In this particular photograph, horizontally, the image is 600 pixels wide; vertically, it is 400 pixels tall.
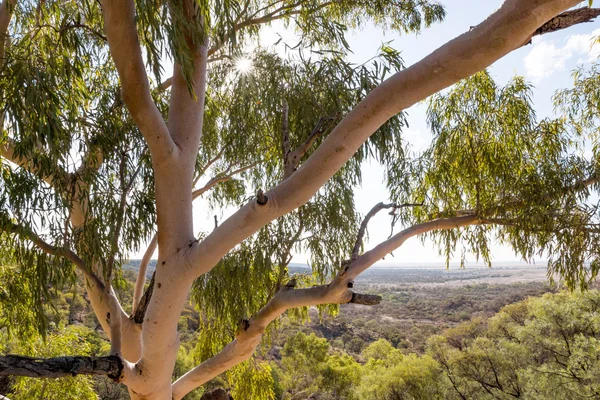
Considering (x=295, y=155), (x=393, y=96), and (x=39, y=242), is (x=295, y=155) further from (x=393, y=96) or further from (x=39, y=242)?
(x=39, y=242)

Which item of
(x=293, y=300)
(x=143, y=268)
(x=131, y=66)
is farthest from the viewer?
(x=143, y=268)

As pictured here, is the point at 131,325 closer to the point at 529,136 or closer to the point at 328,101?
the point at 328,101

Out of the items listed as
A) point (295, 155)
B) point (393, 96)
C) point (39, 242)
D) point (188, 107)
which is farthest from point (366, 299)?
point (39, 242)

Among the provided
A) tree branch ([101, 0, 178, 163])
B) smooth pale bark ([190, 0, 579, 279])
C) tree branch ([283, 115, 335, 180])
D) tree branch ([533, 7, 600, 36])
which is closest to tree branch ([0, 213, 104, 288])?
smooth pale bark ([190, 0, 579, 279])

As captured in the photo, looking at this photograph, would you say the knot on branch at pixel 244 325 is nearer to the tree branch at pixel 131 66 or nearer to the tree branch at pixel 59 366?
the tree branch at pixel 59 366

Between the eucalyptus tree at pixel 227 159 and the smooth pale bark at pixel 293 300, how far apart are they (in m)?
0.01

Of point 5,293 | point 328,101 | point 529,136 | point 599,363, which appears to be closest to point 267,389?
point 5,293

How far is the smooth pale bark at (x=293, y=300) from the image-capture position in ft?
7.33

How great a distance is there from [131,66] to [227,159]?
1.98 m

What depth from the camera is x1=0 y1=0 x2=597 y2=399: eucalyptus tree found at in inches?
58.8

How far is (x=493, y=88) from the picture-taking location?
9.80 feet

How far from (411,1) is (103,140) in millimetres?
3197

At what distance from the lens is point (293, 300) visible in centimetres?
245

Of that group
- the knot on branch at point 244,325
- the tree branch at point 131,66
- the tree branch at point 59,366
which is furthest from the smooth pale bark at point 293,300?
the tree branch at point 131,66
